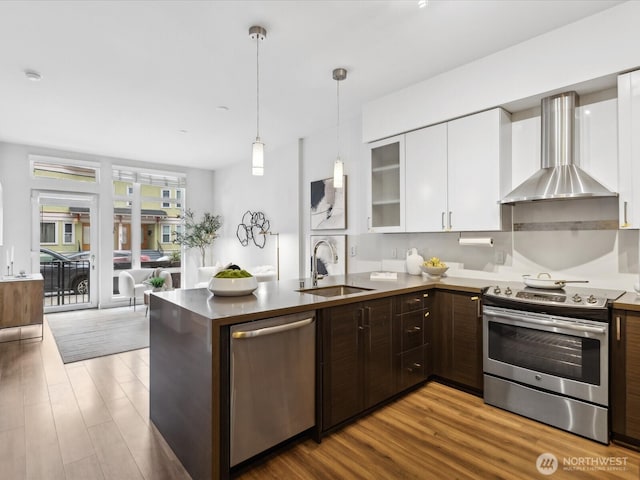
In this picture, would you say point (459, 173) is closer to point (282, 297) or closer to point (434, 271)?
point (434, 271)

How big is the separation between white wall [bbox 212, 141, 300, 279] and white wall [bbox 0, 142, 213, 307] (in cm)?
191

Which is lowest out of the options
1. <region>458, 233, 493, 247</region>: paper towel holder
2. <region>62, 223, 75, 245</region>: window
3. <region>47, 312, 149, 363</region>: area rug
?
<region>47, 312, 149, 363</region>: area rug

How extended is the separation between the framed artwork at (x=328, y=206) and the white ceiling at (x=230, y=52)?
0.83 metres

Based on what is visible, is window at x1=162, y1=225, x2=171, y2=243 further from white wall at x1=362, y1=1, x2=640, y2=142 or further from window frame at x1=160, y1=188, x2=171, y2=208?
white wall at x1=362, y1=1, x2=640, y2=142

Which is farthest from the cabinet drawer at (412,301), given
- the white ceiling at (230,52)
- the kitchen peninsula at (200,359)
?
the white ceiling at (230,52)

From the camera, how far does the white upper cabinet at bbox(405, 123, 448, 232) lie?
10.2 feet

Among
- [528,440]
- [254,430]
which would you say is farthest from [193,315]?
[528,440]

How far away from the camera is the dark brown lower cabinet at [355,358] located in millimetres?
2145

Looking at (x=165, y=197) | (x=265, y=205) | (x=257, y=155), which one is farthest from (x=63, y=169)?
(x=257, y=155)

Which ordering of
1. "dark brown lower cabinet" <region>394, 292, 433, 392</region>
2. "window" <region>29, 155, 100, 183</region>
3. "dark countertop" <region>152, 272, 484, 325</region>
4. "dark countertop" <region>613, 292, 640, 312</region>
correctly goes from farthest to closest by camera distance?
"window" <region>29, 155, 100, 183</region>, "dark brown lower cabinet" <region>394, 292, 433, 392</region>, "dark countertop" <region>613, 292, 640, 312</region>, "dark countertop" <region>152, 272, 484, 325</region>

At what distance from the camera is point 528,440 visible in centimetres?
214

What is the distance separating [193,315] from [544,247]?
2672mm

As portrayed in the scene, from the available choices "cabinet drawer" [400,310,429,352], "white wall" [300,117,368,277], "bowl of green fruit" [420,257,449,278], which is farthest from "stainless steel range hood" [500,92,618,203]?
"white wall" [300,117,368,277]

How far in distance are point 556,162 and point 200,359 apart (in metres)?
2.75
